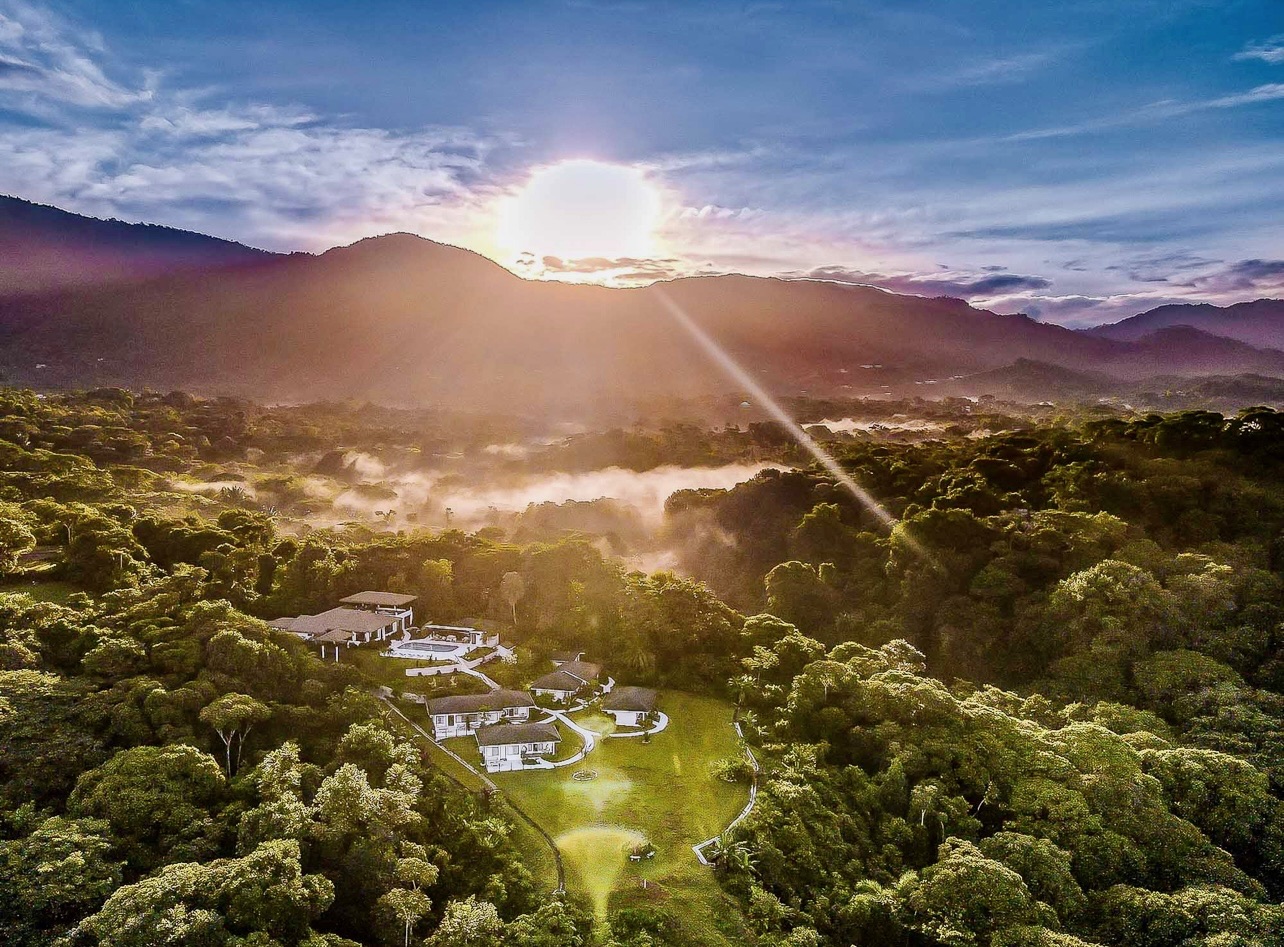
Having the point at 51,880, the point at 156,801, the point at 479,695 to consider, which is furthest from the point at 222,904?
the point at 479,695

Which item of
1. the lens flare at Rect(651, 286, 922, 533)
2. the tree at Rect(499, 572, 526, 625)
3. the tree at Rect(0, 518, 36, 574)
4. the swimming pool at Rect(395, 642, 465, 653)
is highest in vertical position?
the lens flare at Rect(651, 286, 922, 533)

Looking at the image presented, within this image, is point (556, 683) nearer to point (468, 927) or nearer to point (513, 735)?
point (513, 735)

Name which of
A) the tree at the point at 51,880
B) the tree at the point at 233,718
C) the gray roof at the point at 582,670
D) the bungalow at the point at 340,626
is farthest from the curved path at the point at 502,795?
the tree at the point at 51,880

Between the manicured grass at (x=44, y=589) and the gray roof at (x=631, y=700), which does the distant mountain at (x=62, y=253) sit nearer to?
the manicured grass at (x=44, y=589)

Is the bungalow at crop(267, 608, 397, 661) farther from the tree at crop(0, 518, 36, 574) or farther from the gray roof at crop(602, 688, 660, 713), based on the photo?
the gray roof at crop(602, 688, 660, 713)

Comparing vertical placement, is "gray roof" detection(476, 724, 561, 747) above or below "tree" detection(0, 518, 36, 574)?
below

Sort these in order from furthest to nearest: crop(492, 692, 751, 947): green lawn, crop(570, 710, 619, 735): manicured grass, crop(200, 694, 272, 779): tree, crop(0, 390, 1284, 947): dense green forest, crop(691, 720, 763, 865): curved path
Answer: crop(570, 710, 619, 735): manicured grass, crop(200, 694, 272, 779): tree, crop(691, 720, 763, 865): curved path, crop(492, 692, 751, 947): green lawn, crop(0, 390, 1284, 947): dense green forest

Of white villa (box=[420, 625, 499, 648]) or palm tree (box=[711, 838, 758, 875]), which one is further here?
white villa (box=[420, 625, 499, 648])

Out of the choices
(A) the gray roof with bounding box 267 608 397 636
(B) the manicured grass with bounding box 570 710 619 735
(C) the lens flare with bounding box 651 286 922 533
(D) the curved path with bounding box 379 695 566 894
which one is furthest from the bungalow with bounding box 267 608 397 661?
(C) the lens flare with bounding box 651 286 922 533
